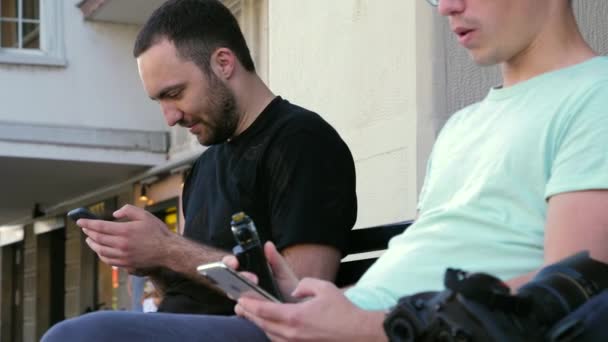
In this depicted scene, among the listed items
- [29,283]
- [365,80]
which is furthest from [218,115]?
[29,283]

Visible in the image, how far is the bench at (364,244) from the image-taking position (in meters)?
3.61

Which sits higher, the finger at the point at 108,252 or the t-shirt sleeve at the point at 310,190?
the t-shirt sleeve at the point at 310,190

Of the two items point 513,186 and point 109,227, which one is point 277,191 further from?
point 513,186

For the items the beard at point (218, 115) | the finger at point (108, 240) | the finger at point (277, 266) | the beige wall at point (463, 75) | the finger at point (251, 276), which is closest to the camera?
the finger at point (251, 276)

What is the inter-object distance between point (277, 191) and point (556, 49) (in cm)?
114

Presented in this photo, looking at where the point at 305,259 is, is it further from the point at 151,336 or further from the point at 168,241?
the point at 151,336

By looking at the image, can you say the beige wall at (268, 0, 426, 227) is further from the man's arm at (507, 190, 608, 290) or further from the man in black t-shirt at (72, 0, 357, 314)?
the man's arm at (507, 190, 608, 290)

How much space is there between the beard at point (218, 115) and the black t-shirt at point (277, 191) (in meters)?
0.05

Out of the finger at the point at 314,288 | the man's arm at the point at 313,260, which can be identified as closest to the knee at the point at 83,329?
the finger at the point at 314,288

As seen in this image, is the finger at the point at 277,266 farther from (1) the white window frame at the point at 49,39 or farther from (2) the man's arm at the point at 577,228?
(1) the white window frame at the point at 49,39

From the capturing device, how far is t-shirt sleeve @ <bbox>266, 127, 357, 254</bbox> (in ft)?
11.6

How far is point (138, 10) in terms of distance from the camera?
1608 cm

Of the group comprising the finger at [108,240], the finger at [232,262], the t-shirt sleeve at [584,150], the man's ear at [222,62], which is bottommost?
the finger at [232,262]

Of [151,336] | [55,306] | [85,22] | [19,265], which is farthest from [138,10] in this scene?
[151,336]
